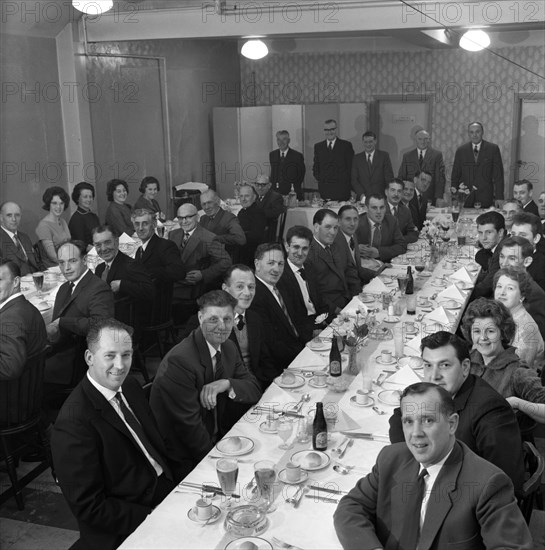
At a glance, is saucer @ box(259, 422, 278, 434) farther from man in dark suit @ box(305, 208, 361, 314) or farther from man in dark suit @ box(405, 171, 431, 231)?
man in dark suit @ box(405, 171, 431, 231)

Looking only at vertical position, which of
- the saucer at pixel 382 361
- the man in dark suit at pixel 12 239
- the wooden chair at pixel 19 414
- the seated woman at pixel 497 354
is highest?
the man in dark suit at pixel 12 239

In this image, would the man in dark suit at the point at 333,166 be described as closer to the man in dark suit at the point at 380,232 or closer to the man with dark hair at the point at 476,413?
the man in dark suit at the point at 380,232

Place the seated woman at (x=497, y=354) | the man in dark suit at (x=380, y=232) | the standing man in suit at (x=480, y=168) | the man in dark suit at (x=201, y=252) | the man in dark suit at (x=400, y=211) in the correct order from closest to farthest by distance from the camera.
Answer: the seated woman at (x=497, y=354)
the man in dark suit at (x=201, y=252)
the man in dark suit at (x=380, y=232)
the man in dark suit at (x=400, y=211)
the standing man in suit at (x=480, y=168)

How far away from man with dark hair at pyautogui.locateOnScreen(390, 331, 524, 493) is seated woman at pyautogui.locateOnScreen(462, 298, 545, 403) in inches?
18.4

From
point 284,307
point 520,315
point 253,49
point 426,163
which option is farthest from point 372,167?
point 520,315

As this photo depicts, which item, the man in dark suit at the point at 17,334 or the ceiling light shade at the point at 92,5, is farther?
the ceiling light shade at the point at 92,5

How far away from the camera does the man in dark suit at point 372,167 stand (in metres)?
9.80

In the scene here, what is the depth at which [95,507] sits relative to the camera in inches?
112

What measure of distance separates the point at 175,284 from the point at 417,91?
707 centimetres

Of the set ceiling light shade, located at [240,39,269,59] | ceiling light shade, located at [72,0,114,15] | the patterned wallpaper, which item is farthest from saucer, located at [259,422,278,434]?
the patterned wallpaper

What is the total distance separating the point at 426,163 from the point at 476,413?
283 inches

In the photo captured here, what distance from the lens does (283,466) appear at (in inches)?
117

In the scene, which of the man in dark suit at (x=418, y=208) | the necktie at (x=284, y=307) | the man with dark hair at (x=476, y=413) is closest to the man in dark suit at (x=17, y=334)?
the necktie at (x=284, y=307)

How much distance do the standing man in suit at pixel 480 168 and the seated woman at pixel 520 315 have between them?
5227 mm
